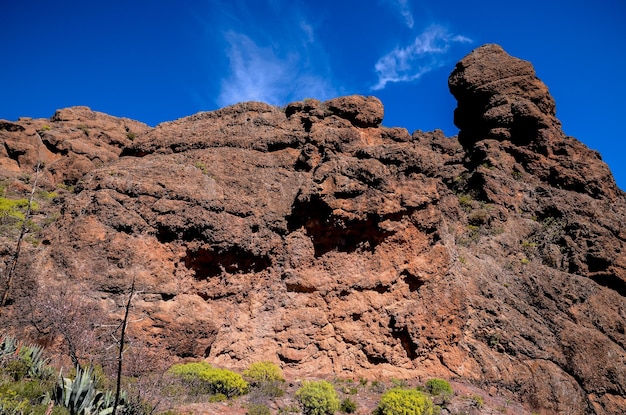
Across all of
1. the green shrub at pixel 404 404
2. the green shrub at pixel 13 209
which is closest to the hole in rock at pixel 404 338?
the green shrub at pixel 404 404

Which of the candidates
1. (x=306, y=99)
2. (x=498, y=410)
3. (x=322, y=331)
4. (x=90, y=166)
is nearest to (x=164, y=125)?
(x=90, y=166)

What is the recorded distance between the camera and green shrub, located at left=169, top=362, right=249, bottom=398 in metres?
11.4

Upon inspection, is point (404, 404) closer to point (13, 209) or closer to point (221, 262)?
point (221, 262)

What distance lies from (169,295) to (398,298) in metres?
8.34

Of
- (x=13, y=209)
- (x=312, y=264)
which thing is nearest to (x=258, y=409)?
(x=312, y=264)

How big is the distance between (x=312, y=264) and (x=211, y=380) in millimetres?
5514

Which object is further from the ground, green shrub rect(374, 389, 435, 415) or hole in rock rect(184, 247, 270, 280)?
hole in rock rect(184, 247, 270, 280)

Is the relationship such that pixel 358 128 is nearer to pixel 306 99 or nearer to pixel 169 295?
pixel 306 99

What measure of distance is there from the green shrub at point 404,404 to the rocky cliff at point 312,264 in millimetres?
2227

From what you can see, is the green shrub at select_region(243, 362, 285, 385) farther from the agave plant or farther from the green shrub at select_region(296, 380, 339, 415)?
the agave plant

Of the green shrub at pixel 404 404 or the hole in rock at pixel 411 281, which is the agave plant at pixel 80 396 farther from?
the hole in rock at pixel 411 281

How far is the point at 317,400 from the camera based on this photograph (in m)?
11.5

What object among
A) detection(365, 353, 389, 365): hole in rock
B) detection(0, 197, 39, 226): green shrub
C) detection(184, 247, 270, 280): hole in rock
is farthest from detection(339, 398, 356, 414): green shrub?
detection(0, 197, 39, 226): green shrub

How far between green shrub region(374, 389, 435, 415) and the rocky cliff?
223 centimetres
